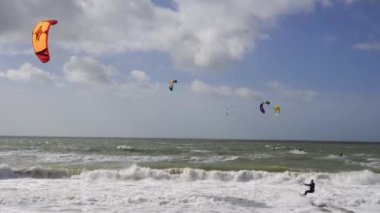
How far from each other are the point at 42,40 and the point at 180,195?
6.66m

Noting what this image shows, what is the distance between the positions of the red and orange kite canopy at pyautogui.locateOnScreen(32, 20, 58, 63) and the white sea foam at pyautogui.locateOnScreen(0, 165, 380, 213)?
420 centimetres

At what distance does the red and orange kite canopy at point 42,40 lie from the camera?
1014cm

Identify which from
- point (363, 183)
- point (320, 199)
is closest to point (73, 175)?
point (320, 199)

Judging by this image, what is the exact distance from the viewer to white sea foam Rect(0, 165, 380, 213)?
1249 centimetres

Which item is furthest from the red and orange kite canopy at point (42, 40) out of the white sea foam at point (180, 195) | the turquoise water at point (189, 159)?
the turquoise water at point (189, 159)

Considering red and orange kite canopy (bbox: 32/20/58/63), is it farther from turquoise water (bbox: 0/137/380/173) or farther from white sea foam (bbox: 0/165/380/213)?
turquoise water (bbox: 0/137/380/173)

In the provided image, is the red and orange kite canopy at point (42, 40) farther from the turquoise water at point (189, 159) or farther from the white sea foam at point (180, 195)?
the turquoise water at point (189, 159)

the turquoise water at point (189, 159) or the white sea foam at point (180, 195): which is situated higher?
the turquoise water at point (189, 159)

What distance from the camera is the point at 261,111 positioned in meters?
24.8

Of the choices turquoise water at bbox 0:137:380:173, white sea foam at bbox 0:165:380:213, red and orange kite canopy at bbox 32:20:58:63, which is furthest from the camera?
turquoise water at bbox 0:137:380:173

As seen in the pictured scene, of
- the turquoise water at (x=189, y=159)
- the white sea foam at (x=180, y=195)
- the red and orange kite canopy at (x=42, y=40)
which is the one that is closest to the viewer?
the red and orange kite canopy at (x=42, y=40)

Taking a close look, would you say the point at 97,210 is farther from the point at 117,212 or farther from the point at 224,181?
the point at 224,181

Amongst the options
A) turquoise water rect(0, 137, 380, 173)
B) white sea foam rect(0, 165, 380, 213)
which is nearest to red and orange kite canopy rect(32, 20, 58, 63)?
white sea foam rect(0, 165, 380, 213)

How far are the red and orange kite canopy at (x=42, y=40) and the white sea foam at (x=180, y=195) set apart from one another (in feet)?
13.8
